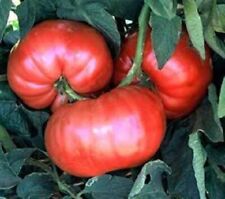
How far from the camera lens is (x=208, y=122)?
631mm

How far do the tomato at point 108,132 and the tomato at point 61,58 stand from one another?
3 cm

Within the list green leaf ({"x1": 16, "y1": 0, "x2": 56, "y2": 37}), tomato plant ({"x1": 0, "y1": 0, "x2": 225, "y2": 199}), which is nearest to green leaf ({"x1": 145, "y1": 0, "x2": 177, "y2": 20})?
tomato plant ({"x1": 0, "y1": 0, "x2": 225, "y2": 199})

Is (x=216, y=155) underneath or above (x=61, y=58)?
underneath

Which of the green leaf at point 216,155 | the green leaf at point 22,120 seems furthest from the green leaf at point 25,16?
the green leaf at point 216,155

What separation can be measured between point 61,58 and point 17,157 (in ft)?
0.38

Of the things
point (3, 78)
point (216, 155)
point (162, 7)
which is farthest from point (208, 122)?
point (3, 78)

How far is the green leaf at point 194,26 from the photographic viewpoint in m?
0.59

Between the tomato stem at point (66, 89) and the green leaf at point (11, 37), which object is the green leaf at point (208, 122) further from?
the green leaf at point (11, 37)

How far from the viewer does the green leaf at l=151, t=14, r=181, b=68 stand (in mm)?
590

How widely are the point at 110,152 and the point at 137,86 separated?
0.08 meters

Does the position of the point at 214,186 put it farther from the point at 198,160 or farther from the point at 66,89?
the point at 66,89

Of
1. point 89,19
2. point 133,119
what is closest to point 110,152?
point 133,119

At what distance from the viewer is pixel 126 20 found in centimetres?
71

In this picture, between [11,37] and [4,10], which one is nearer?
[4,10]
